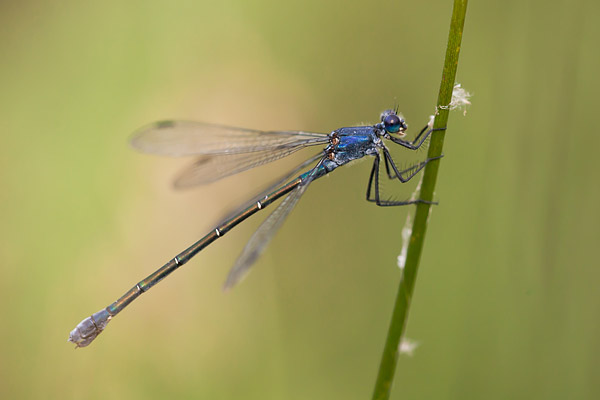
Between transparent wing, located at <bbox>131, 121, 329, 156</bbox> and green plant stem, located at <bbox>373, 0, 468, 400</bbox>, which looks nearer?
green plant stem, located at <bbox>373, 0, 468, 400</bbox>

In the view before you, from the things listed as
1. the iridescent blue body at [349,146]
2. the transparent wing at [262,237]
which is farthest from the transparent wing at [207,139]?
the transparent wing at [262,237]

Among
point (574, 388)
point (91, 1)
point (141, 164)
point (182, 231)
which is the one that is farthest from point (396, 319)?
point (91, 1)

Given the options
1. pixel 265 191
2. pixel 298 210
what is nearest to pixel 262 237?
pixel 265 191

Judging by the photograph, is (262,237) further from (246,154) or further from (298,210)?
(298,210)

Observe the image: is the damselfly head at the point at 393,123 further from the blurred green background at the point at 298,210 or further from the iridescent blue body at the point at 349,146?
the blurred green background at the point at 298,210

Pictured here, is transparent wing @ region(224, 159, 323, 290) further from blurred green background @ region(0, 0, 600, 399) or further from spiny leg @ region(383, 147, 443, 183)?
blurred green background @ region(0, 0, 600, 399)

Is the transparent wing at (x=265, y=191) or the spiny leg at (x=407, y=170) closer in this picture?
the spiny leg at (x=407, y=170)

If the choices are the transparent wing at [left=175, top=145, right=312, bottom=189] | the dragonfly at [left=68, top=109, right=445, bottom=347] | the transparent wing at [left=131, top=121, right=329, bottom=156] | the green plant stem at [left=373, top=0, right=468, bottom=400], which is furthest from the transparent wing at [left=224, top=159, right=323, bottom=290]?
the green plant stem at [left=373, top=0, right=468, bottom=400]

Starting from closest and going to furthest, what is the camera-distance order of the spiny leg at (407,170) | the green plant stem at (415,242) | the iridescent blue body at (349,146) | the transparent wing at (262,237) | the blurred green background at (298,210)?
the green plant stem at (415,242)
the transparent wing at (262,237)
the spiny leg at (407,170)
the blurred green background at (298,210)
the iridescent blue body at (349,146)
